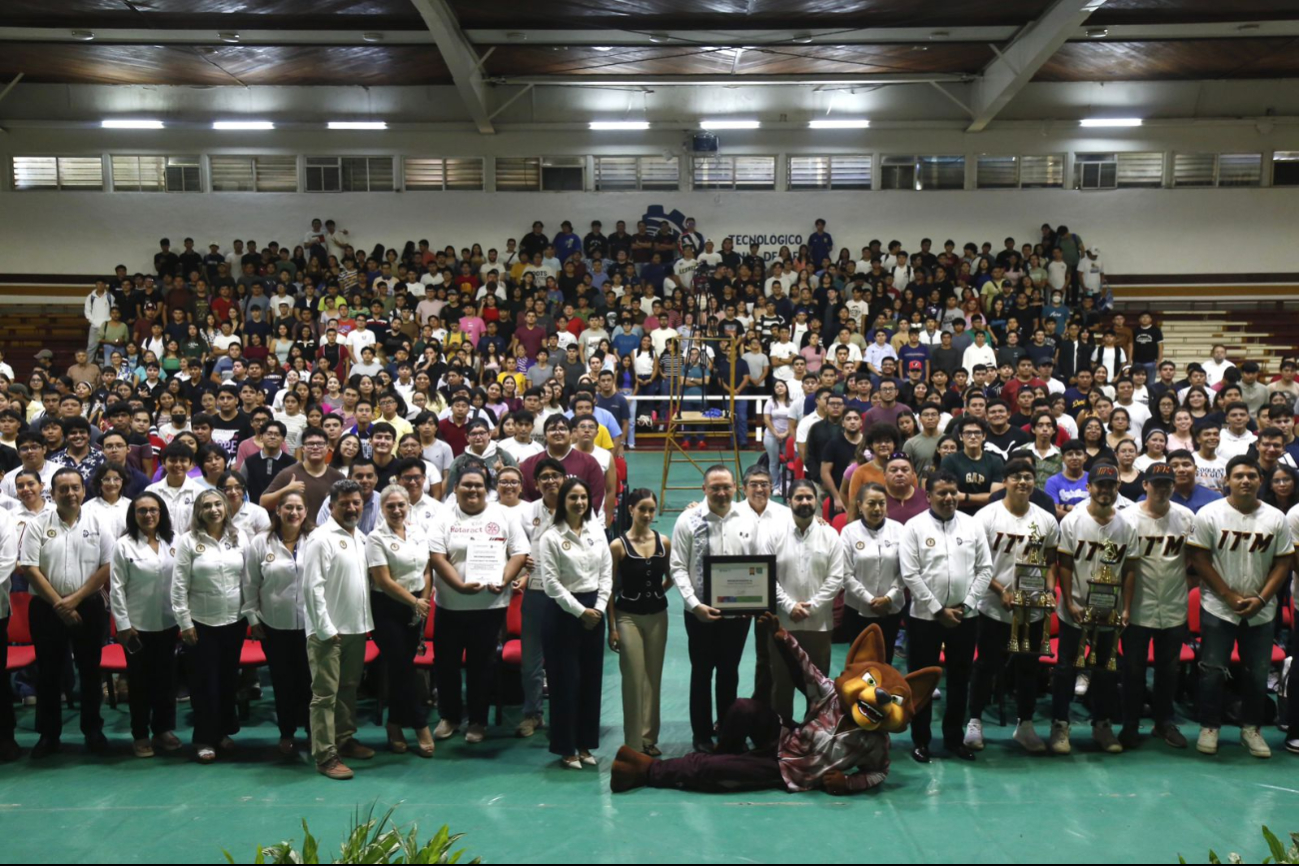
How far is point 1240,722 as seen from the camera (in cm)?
653

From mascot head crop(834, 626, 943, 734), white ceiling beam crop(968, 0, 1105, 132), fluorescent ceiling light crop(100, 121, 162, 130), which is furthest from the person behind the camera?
fluorescent ceiling light crop(100, 121, 162, 130)

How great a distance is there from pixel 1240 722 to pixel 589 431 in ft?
14.8

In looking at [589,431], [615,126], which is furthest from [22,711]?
[615,126]

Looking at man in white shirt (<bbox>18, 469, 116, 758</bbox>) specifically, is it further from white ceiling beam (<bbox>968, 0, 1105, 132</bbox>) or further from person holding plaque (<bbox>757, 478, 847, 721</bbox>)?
white ceiling beam (<bbox>968, 0, 1105, 132</bbox>)

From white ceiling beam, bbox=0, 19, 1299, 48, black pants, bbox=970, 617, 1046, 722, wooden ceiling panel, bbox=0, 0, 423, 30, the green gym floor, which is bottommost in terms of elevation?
the green gym floor

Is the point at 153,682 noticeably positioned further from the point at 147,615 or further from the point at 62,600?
the point at 62,600

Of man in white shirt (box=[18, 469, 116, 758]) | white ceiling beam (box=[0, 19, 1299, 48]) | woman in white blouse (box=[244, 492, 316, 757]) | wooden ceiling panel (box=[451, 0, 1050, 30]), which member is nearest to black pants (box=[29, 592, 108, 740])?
man in white shirt (box=[18, 469, 116, 758])

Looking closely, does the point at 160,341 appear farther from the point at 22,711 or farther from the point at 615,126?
the point at 22,711

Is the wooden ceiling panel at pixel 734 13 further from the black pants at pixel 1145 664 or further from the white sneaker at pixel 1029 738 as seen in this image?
the white sneaker at pixel 1029 738

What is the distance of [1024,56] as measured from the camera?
16906mm

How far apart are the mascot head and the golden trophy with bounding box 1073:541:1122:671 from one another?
1047 mm

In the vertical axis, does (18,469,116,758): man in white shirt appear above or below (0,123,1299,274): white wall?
below

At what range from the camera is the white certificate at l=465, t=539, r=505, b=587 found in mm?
6113

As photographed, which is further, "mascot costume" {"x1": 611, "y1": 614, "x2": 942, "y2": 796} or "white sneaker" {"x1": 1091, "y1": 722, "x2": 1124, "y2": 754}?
"white sneaker" {"x1": 1091, "y1": 722, "x2": 1124, "y2": 754}
